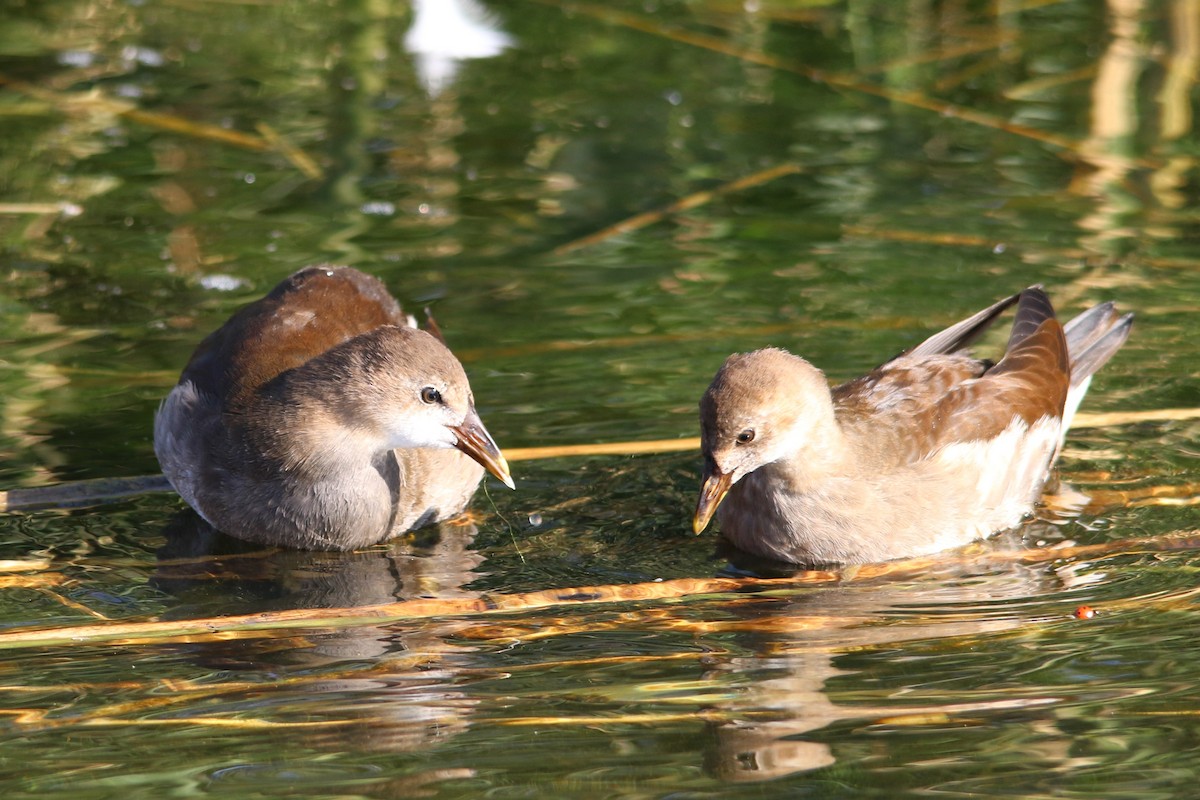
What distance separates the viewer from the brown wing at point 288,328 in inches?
242

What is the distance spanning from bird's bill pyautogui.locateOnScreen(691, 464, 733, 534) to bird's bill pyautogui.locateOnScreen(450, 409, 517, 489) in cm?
62

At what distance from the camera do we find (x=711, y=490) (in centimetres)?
554

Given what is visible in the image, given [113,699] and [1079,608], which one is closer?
[113,699]

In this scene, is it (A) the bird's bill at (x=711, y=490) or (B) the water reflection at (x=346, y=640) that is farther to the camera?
(A) the bird's bill at (x=711, y=490)

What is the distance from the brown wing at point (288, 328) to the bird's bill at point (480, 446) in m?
0.72

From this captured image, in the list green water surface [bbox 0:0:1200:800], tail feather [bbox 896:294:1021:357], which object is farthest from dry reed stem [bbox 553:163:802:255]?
tail feather [bbox 896:294:1021:357]

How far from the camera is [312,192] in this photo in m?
9.12

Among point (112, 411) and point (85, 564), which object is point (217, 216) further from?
point (85, 564)

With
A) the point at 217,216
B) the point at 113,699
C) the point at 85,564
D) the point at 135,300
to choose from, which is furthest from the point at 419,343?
the point at 217,216

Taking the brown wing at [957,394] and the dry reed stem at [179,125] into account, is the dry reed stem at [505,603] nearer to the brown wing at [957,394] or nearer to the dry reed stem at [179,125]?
the brown wing at [957,394]

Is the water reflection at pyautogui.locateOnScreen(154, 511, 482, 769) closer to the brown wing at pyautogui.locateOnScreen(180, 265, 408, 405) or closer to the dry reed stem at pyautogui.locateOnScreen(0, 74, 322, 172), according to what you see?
the brown wing at pyautogui.locateOnScreen(180, 265, 408, 405)

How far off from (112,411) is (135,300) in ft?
3.73

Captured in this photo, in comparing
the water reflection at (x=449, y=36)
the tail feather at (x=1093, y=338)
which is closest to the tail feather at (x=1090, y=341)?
the tail feather at (x=1093, y=338)

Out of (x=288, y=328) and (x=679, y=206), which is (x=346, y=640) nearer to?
(x=288, y=328)
